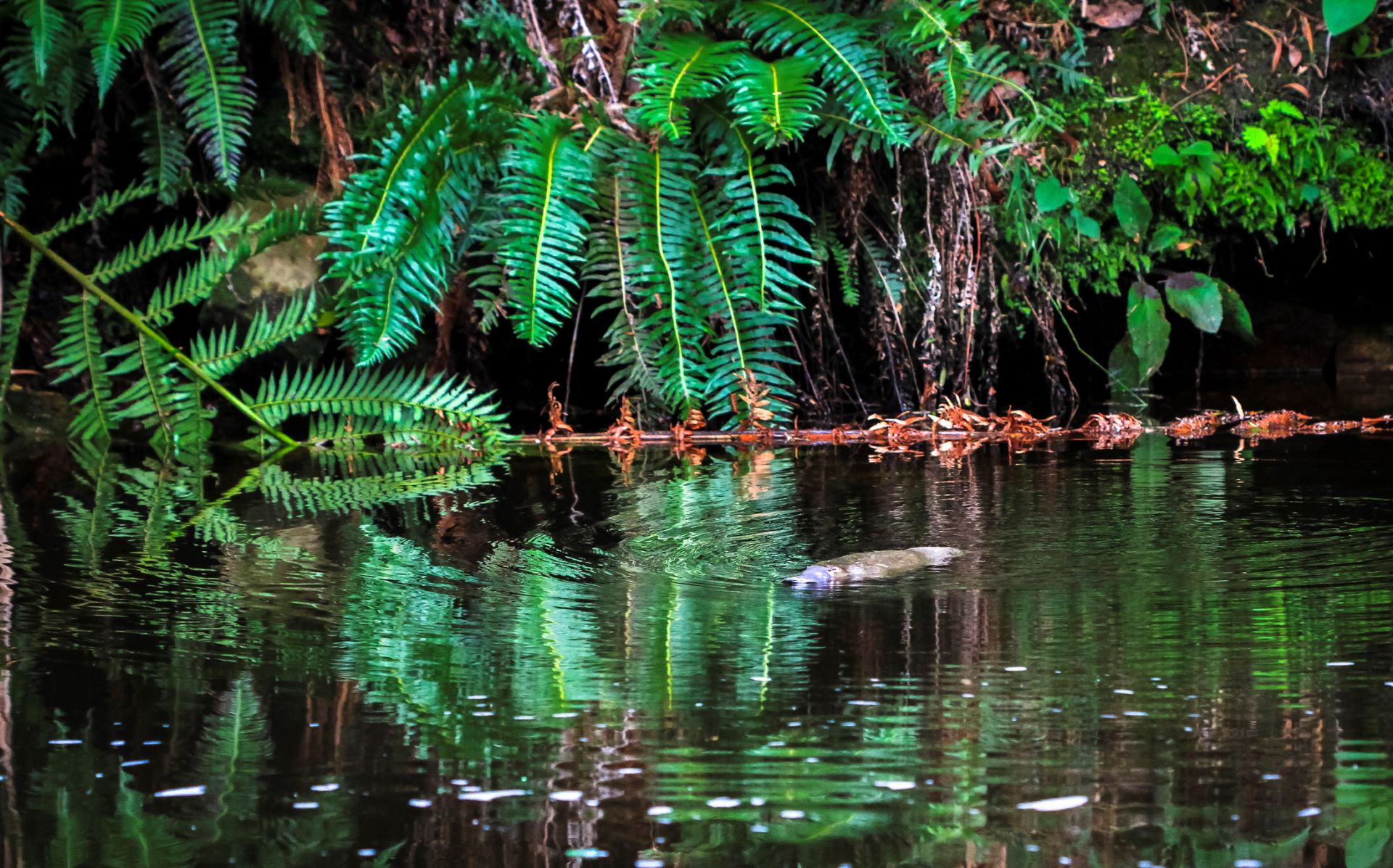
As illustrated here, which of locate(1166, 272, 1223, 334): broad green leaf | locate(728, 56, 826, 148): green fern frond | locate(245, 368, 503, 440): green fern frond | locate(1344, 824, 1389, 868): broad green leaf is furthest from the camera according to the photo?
locate(1166, 272, 1223, 334): broad green leaf

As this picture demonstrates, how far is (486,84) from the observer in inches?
199

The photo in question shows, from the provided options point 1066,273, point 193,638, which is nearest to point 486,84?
point 1066,273

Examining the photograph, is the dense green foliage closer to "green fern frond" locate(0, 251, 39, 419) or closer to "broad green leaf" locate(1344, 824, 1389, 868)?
"green fern frond" locate(0, 251, 39, 419)

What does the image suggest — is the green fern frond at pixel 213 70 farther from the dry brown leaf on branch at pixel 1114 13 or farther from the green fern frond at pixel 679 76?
the dry brown leaf on branch at pixel 1114 13

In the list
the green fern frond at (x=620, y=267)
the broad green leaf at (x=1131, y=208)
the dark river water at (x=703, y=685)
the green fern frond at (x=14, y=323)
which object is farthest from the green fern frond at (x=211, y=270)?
the broad green leaf at (x=1131, y=208)

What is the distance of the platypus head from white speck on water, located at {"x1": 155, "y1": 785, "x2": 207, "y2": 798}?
126cm

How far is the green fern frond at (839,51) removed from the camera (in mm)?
4547

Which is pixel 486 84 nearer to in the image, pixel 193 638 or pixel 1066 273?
pixel 1066 273

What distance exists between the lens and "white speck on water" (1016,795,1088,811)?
136cm

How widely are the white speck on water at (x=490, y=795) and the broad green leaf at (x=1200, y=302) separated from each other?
446 centimetres

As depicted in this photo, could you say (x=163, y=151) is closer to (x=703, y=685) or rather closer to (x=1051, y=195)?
(x=1051, y=195)

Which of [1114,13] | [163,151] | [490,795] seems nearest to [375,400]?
[163,151]

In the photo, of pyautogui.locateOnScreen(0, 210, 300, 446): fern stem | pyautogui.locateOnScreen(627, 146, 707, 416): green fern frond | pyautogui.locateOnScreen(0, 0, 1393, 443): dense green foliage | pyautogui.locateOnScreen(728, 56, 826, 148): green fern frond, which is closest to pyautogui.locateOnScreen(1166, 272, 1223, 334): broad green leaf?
pyautogui.locateOnScreen(0, 0, 1393, 443): dense green foliage

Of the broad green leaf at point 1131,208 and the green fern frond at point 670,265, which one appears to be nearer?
the green fern frond at point 670,265
